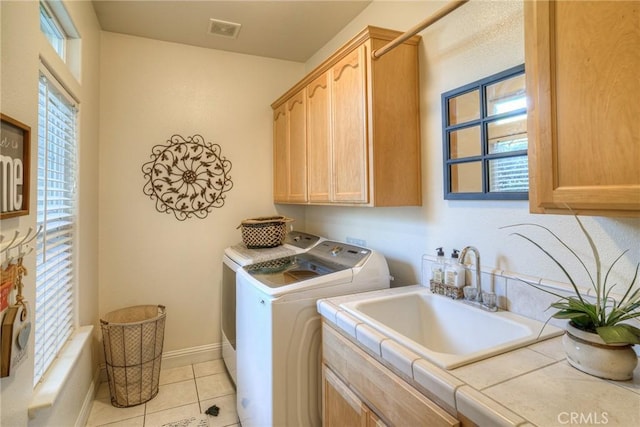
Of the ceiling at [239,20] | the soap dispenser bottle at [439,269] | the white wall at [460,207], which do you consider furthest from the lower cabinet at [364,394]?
the ceiling at [239,20]

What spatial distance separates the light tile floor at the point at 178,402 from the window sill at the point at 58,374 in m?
0.57

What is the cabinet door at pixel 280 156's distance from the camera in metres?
2.67

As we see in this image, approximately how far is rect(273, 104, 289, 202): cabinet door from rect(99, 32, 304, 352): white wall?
0.27 feet

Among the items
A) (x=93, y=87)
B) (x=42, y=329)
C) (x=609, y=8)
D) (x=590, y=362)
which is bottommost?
(x=42, y=329)

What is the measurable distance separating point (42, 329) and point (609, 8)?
2.19 meters

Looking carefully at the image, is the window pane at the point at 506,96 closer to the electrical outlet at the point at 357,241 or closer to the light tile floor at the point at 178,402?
the electrical outlet at the point at 357,241

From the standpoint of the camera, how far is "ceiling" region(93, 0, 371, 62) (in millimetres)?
2119

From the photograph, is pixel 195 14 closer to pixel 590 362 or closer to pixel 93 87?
pixel 93 87

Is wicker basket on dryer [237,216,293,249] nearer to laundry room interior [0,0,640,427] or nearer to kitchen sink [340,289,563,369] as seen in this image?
laundry room interior [0,0,640,427]

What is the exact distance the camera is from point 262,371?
1.54m

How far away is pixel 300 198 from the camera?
2.42 meters

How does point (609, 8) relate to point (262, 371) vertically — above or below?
above

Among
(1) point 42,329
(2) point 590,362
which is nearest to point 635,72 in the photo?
(2) point 590,362

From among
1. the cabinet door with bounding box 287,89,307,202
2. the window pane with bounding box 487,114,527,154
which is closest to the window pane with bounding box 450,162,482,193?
the window pane with bounding box 487,114,527,154
